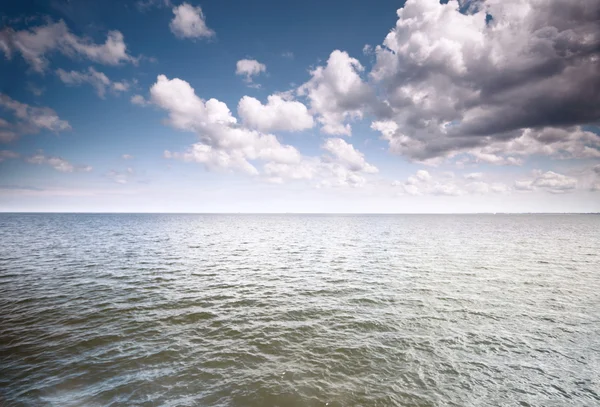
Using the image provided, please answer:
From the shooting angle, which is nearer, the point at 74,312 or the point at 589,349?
the point at 589,349

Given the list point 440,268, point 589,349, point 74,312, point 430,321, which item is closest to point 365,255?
point 440,268

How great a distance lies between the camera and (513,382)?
1120 cm

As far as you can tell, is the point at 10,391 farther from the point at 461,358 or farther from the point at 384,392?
the point at 461,358

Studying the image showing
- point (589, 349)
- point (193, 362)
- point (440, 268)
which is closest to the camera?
point (193, 362)

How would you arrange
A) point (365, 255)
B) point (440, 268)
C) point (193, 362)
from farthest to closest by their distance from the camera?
point (365, 255) < point (440, 268) < point (193, 362)

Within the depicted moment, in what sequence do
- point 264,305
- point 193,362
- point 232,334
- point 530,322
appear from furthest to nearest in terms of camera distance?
1. point 264,305
2. point 530,322
3. point 232,334
4. point 193,362

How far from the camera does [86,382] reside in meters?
10.9

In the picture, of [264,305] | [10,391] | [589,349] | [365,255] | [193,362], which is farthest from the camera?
[365,255]

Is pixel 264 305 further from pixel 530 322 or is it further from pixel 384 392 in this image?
pixel 530 322

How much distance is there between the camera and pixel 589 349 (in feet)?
45.5

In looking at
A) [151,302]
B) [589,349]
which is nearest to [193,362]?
[151,302]

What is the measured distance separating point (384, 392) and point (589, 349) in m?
12.5

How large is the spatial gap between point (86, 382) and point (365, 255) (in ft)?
124

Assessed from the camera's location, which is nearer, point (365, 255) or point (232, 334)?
point (232, 334)
